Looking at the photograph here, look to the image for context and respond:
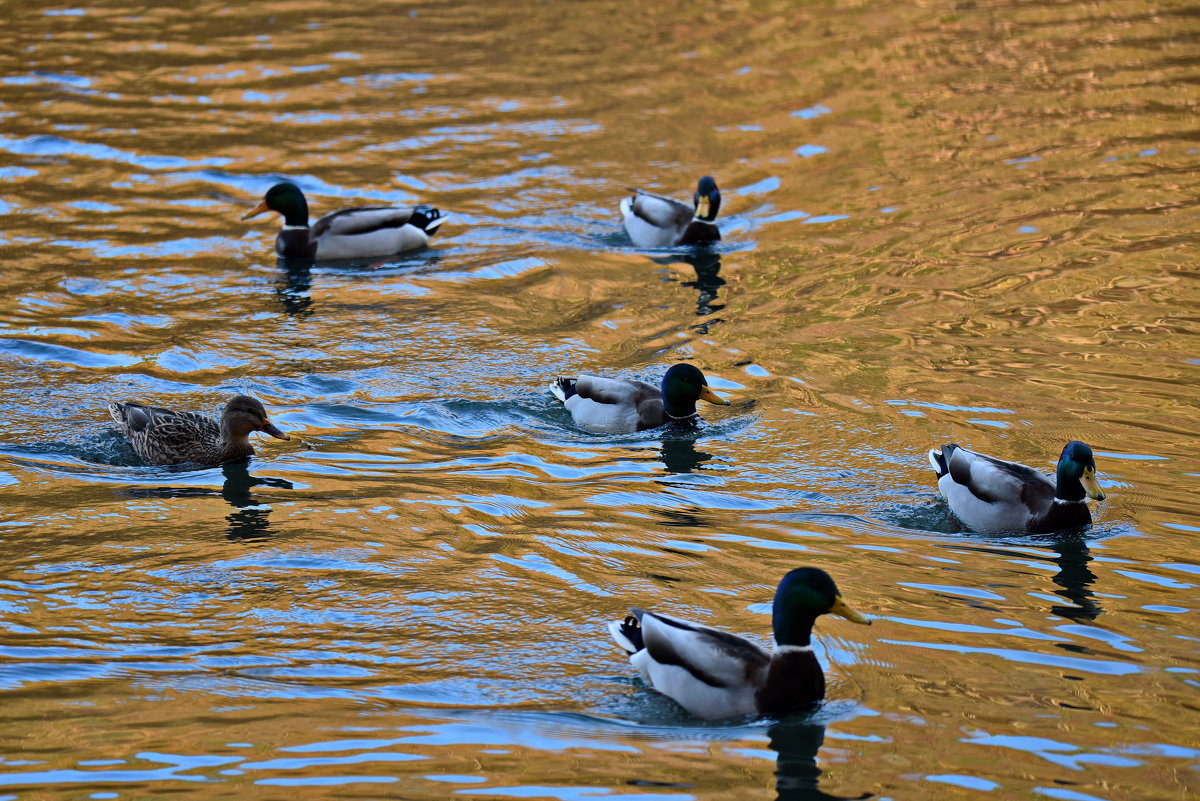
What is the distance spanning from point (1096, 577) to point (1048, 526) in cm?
58

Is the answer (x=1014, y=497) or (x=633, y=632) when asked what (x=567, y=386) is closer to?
(x=1014, y=497)

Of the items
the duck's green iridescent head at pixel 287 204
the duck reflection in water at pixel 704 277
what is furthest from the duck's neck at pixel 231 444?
the duck's green iridescent head at pixel 287 204

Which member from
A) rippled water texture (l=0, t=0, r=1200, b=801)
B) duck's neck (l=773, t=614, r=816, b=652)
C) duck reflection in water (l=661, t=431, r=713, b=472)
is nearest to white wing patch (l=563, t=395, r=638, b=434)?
rippled water texture (l=0, t=0, r=1200, b=801)

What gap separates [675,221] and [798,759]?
943 cm

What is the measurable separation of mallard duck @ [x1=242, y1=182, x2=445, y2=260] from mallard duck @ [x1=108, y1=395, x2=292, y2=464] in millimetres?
5215

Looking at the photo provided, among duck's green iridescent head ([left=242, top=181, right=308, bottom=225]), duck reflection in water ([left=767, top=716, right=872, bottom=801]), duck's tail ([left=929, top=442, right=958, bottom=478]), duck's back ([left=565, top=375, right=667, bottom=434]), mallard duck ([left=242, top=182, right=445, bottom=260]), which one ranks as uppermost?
duck's green iridescent head ([left=242, top=181, right=308, bottom=225])

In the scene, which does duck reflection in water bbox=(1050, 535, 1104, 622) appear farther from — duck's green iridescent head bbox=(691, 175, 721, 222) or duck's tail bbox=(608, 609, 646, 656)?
duck's green iridescent head bbox=(691, 175, 721, 222)

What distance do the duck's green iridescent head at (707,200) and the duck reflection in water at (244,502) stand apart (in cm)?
631

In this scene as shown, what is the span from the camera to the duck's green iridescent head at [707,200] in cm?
1507

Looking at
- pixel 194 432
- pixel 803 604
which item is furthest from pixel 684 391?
pixel 803 604

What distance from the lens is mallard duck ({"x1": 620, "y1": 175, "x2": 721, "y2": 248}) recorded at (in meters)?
15.3

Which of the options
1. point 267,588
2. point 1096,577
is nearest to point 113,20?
point 267,588

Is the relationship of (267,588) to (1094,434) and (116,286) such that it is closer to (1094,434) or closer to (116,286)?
(1094,434)

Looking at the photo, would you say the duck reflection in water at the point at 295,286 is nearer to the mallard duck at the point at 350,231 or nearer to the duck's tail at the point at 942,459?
the mallard duck at the point at 350,231
